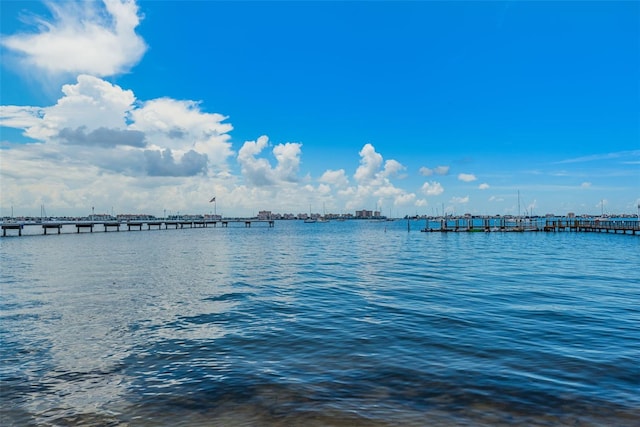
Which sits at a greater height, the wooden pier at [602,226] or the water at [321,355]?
the wooden pier at [602,226]

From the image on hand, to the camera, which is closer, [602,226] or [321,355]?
[321,355]

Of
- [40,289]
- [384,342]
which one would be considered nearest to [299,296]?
[384,342]

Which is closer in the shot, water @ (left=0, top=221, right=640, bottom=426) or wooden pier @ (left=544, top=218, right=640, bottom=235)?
water @ (left=0, top=221, right=640, bottom=426)

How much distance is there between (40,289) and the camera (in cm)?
2634

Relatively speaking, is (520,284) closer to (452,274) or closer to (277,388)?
(452,274)

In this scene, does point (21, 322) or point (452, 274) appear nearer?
point (21, 322)

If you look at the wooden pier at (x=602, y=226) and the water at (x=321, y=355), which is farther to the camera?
the wooden pier at (x=602, y=226)

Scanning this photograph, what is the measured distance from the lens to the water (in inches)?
365

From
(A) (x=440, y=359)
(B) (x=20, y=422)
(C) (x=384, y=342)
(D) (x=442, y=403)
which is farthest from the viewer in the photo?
(C) (x=384, y=342)

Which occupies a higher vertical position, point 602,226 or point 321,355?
point 602,226

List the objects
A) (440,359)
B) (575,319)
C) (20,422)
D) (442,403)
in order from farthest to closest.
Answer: (575,319), (440,359), (442,403), (20,422)

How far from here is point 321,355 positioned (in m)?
13.2

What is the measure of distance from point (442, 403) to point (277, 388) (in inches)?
165

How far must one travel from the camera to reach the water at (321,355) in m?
9.27
